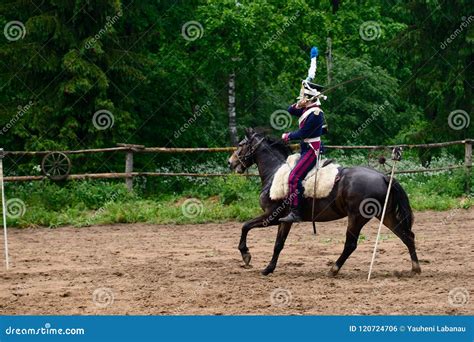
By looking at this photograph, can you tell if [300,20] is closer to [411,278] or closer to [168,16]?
[168,16]

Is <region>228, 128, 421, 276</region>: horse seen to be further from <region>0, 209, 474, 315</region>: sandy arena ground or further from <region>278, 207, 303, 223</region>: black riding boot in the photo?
<region>0, 209, 474, 315</region>: sandy arena ground

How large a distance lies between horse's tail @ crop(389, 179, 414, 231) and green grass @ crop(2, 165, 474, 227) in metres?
6.87

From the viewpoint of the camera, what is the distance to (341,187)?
1089 cm

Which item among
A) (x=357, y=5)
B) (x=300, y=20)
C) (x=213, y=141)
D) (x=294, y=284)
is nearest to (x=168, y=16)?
(x=213, y=141)

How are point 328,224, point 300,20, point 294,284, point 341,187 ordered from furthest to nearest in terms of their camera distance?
point 300,20 < point 328,224 < point 341,187 < point 294,284

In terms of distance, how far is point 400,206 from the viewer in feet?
35.4

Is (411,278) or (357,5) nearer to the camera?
(411,278)

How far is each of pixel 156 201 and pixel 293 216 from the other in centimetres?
880

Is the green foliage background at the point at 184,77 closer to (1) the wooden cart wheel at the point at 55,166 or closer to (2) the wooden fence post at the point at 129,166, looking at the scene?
(1) the wooden cart wheel at the point at 55,166

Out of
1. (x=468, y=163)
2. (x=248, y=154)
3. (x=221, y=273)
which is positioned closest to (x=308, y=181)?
(x=248, y=154)

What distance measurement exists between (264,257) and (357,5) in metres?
26.4

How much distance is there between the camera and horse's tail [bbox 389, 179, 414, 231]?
10.8 metres

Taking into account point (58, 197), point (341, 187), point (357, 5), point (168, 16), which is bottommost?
point (58, 197)

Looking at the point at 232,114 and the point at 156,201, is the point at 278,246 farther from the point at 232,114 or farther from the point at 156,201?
the point at 232,114
